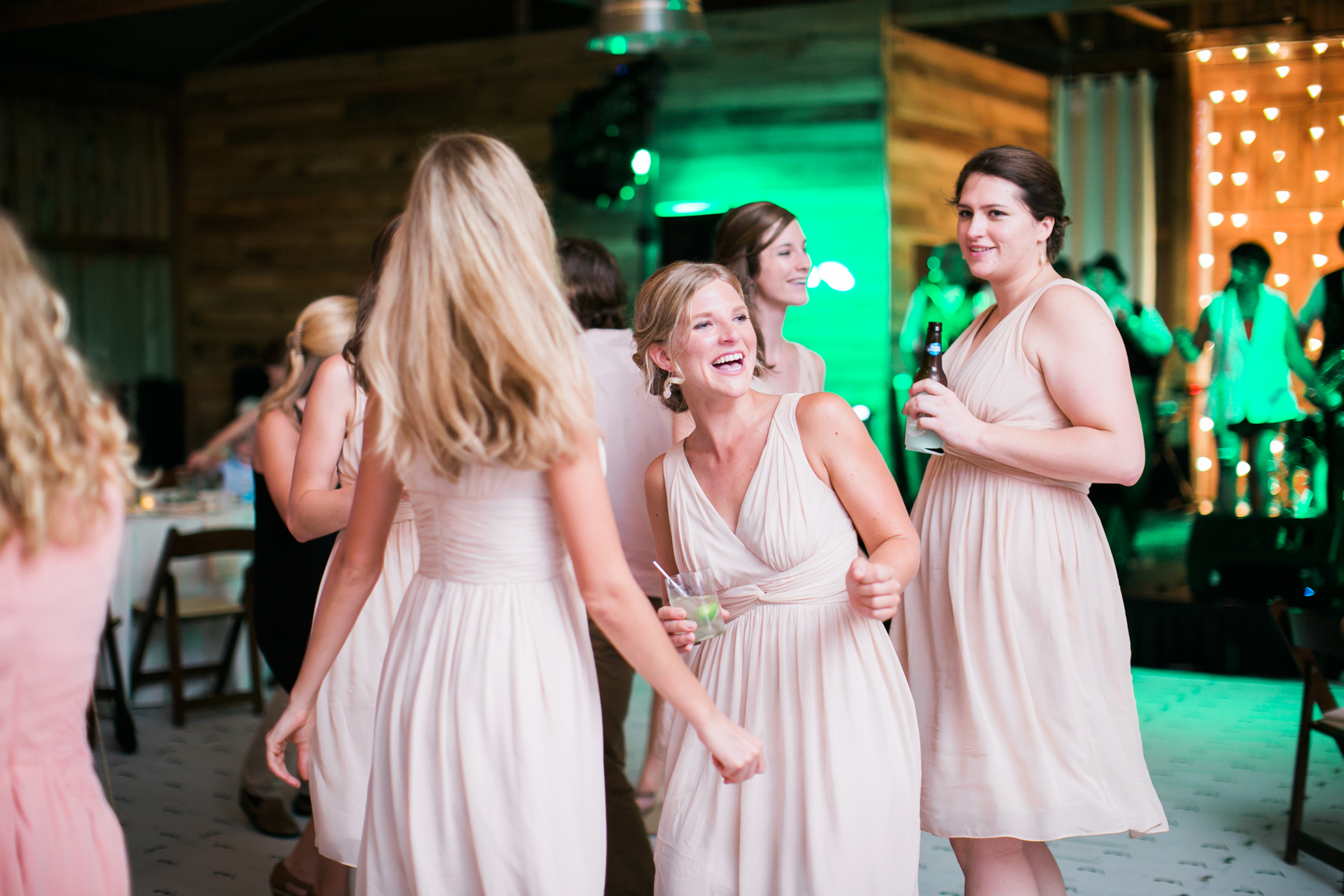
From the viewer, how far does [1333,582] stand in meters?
5.91

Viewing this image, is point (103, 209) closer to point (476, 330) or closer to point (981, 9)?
point (981, 9)

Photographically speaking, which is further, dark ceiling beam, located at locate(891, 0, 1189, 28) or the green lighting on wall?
the green lighting on wall

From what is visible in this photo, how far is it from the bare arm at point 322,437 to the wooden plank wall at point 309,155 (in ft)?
21.2

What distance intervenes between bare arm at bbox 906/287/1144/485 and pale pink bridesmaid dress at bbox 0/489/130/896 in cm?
141

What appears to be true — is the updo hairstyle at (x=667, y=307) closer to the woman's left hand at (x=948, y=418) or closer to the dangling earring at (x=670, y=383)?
the dangling earring at (x=670, y=383)

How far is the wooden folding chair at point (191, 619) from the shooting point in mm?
5066

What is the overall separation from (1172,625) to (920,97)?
359 cm

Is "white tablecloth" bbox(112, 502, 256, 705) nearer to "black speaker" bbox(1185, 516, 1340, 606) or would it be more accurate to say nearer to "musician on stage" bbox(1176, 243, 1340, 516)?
"black speaker" bbox(1185, 516, 1340, 606)

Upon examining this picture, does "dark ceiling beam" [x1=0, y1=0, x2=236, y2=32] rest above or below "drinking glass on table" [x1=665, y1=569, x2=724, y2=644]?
above

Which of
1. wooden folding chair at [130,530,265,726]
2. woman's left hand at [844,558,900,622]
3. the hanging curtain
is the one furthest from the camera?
the hanging curtain

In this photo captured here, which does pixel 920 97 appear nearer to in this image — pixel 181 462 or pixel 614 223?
pixel 614 223

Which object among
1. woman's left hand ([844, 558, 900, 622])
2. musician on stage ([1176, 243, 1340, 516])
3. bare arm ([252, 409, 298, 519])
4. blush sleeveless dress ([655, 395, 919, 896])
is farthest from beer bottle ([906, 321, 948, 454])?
musician on stage ([1176, 243, 1340, 516])

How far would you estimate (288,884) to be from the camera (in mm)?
3010

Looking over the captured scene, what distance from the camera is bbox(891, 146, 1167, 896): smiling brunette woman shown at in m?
2.21
